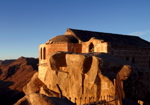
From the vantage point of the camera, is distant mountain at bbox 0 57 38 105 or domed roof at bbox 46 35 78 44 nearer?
domed roof at bbox 46 35 78 44

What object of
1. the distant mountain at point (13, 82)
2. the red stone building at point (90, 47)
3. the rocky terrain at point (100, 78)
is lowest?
the distant mountain at point (13, 82)

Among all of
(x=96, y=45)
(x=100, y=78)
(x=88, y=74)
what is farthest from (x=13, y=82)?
(x=100, y=78)

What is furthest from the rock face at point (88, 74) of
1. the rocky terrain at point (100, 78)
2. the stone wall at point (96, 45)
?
the stone wall at point (96, 45)

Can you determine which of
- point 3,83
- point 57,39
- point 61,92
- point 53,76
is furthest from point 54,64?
point 3,83

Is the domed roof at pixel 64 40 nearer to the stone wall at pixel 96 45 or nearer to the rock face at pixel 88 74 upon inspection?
the stone wall at pixel 96 45

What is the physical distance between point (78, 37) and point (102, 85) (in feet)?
30.4

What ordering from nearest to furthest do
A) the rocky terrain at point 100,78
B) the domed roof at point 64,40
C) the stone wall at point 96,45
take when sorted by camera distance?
the rocky terrain at point 100,78, the stone wall at point 96,45, the domed roof at point 64,40

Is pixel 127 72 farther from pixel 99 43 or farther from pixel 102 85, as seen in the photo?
pixel 99 43

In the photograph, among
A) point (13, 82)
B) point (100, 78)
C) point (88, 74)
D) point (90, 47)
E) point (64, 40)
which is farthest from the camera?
point (13, 82)

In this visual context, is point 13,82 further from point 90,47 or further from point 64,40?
point 90,47

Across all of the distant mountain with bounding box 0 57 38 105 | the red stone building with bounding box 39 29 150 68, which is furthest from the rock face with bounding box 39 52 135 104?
the distant mountain with bounding box 0 57 38 105

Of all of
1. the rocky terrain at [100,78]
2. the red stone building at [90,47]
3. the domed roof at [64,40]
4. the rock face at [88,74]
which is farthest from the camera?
the domed roof at [64,40]

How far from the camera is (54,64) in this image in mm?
11727

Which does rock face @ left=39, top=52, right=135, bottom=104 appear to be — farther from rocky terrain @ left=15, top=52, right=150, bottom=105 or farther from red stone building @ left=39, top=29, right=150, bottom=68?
red stone building @ left=39, top=29, right=150, bottom=68
